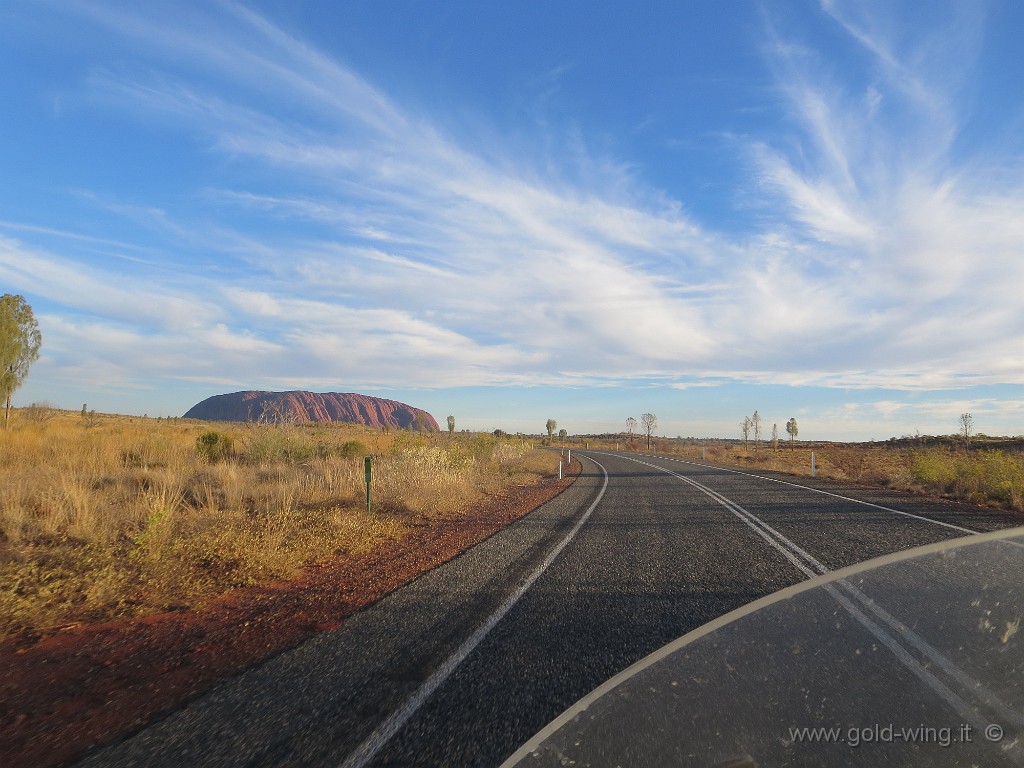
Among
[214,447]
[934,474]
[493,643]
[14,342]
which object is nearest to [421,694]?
[493,643]

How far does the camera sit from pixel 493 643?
176 inches

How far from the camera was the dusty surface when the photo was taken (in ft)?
11.1

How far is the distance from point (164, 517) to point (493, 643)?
587 centimetres

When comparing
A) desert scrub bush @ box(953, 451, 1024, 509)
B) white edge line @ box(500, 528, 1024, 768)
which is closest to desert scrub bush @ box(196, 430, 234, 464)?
white edge line @ box(500, 528, 1024, 768)

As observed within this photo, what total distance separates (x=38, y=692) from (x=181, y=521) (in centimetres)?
527

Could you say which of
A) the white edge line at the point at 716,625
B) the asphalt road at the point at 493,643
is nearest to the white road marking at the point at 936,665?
the white edge line at the point at 716,625

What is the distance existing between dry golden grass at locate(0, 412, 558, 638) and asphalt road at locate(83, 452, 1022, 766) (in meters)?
2.35

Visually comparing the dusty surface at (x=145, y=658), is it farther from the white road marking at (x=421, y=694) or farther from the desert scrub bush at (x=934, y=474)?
the desert scrub bush at (x=934, y=474)

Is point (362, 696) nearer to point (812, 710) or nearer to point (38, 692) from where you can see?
point (38, 692)

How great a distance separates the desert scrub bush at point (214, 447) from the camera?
18.6 m

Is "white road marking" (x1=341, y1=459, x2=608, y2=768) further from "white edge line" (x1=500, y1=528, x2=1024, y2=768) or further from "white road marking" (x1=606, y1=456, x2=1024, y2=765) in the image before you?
"white road marking" (x1=606, y1=456, x2=1024, y2=765)

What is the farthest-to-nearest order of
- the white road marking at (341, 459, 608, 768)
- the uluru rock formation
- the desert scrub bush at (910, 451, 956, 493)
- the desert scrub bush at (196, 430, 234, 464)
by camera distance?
the uluru rock formation → the desert scrub bush at (196, 430, 234, 464) → the desert scrub bush at (910, 451, 956, 493) → the white road marking at (341, 459, 608, 768)

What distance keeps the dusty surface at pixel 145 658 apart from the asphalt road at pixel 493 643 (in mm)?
280

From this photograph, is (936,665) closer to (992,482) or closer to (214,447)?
(992,482)
